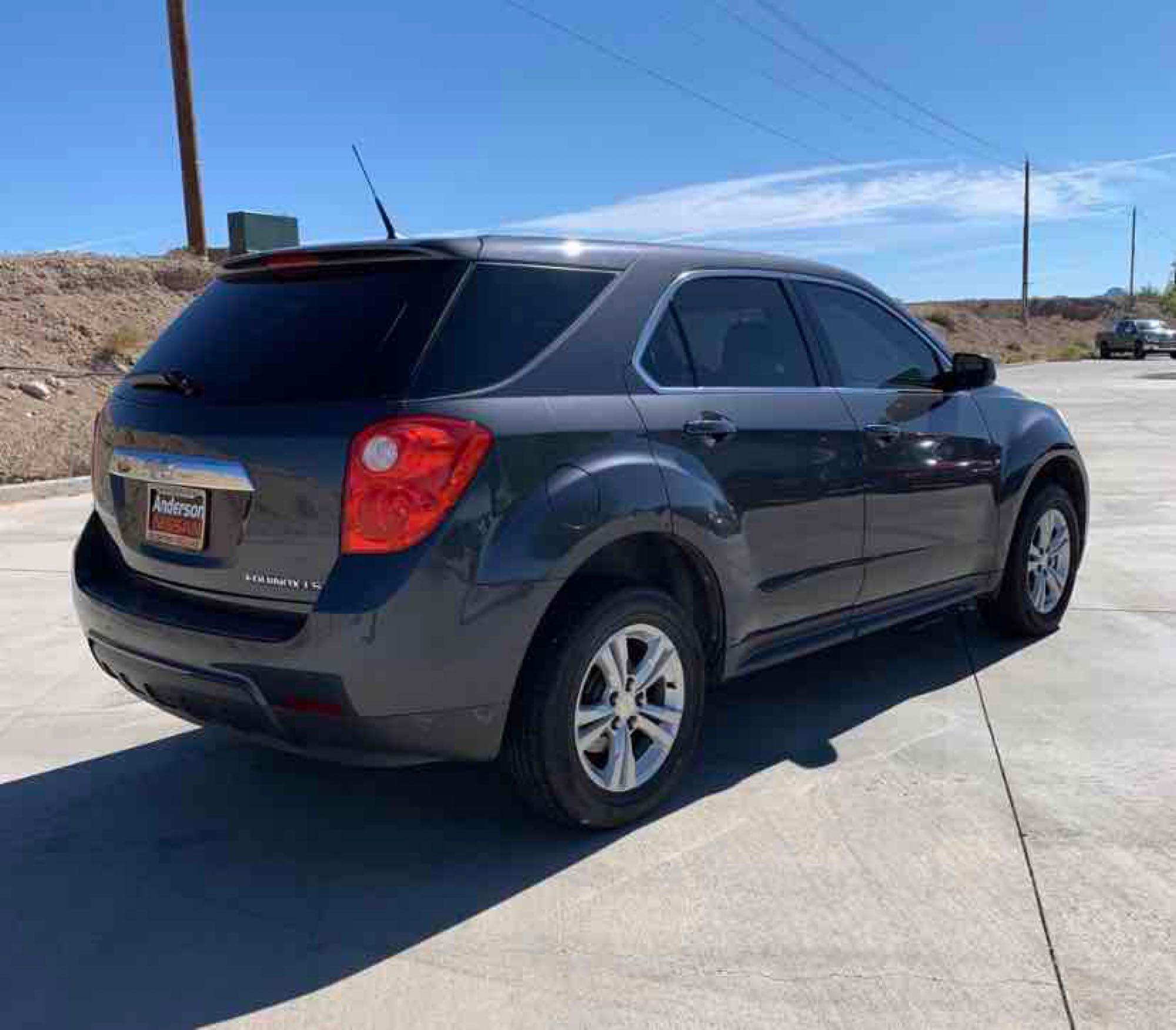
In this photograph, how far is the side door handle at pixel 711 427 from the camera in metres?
3.66

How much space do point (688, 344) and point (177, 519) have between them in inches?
66.7

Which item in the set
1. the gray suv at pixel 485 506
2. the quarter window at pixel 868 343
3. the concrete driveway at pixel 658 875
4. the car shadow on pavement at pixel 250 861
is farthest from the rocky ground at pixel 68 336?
the quarter window at pixel 868 343

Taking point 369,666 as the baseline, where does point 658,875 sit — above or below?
below

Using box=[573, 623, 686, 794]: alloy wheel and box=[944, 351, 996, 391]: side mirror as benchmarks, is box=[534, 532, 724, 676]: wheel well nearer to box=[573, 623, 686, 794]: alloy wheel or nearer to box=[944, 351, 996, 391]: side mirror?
box=[573, 623, 686, 794]: alloy wheel

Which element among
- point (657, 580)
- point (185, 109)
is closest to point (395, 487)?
point (657, 580)

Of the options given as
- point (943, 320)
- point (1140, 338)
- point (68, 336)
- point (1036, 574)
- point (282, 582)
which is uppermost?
point (943, 320)

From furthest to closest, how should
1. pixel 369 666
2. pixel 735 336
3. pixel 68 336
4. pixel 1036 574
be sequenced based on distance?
pixel 68 336 < pixel 1036 574 < pixel 735 336 < pixel 369 666

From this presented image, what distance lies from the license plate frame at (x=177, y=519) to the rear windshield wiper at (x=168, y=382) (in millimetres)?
288

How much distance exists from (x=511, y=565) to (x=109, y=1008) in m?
1.41

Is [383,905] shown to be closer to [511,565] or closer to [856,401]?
[511,565]

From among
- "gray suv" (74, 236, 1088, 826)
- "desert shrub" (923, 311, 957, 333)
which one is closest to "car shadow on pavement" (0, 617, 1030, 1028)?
"gray suv" (74, 236, 1088, 826)

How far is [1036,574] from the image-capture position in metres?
5.58

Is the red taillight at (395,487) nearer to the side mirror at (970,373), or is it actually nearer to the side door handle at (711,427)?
the side door handle at (711,427)

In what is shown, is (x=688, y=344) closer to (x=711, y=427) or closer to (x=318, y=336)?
(x=711, y=427)
